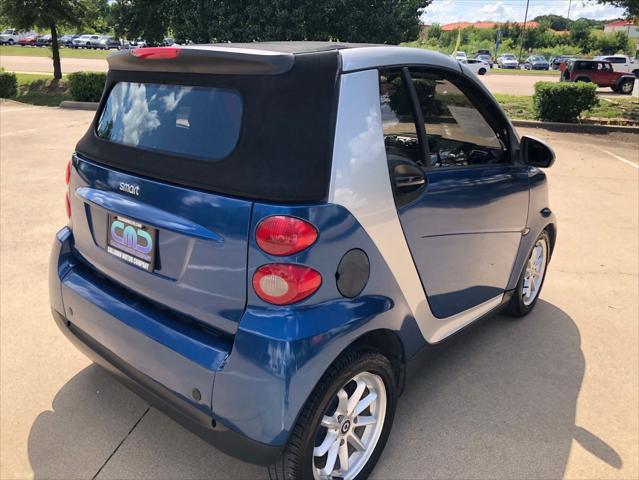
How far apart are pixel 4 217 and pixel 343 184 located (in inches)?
198

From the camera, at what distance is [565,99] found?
13.9m

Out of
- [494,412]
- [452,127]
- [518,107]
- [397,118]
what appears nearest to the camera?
[397,118]

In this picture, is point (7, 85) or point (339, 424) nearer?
point (339, 424)

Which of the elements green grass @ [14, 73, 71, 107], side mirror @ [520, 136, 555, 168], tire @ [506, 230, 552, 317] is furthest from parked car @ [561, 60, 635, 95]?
side mirror @ [520, 136, 555, 168]

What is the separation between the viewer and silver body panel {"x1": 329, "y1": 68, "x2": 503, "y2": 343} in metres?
Result: 2.01

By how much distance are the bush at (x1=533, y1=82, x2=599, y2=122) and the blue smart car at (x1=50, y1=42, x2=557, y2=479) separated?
41.6 ft

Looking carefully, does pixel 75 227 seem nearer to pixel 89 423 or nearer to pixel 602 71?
pixel 89 423

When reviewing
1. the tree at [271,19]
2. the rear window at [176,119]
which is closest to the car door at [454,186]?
the rear window at [176,119]

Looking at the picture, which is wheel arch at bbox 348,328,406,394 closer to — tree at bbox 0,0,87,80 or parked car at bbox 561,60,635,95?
tree at bbox 0,0,87,80

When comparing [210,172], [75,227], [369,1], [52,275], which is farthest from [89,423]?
[369,1]

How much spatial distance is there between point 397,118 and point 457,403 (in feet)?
5.22

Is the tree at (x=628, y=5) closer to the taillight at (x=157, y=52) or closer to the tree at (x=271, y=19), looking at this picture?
the tree at (x=271, y=19)

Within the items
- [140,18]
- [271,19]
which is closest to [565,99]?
[271,19]

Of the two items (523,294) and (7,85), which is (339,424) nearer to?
(523,294)
